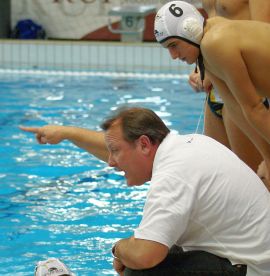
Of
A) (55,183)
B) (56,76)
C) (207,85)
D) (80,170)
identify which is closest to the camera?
(207,85)

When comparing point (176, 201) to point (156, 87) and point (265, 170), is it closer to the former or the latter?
point (265, 170)

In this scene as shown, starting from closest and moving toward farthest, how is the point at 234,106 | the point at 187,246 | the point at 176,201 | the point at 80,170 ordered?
the point at 176,201
the point at 187,246
the point at 234,106
the point at 80,170

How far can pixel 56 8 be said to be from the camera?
1484 centimetres

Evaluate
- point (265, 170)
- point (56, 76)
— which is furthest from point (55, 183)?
point (56, 76)

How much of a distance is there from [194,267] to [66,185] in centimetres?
294

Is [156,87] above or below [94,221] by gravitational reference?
below

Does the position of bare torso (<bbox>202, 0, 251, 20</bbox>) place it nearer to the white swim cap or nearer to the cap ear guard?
the white swim cap

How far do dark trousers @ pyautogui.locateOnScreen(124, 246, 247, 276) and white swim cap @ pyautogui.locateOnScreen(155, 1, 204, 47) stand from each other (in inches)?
44.6

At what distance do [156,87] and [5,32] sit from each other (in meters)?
4.84

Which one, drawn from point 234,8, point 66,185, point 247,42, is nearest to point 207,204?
point 247,42

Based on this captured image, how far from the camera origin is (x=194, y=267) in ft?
10.2

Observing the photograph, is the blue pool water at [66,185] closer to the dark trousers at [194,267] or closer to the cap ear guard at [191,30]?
the dark trousers at [194,267]

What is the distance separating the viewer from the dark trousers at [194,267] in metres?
3.08

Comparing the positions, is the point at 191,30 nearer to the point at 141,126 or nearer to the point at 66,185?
the point at 141,126
